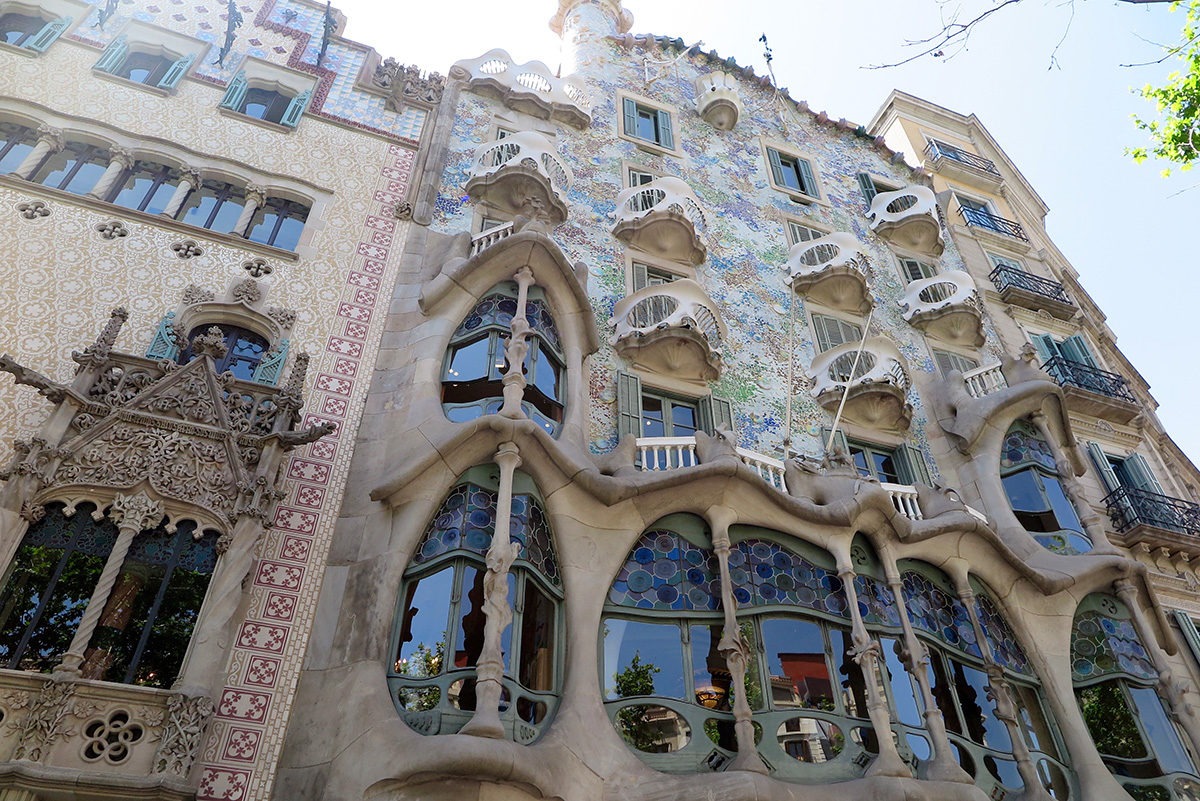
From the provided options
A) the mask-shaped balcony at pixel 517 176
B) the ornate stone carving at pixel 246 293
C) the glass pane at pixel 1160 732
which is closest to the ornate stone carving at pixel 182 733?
the ornate stone carving at pixel 246 293

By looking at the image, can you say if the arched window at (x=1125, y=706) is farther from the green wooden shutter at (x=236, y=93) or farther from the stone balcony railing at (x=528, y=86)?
the green wooden shutter at (x=236, y=93)

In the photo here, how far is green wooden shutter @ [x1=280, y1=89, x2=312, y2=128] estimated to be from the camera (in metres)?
14.8

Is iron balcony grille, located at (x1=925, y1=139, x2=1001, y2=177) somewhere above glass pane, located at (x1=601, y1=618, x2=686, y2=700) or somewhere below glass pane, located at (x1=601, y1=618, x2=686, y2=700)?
above

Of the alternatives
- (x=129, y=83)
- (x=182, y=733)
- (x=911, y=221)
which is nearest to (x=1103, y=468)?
(x=911, y=221)

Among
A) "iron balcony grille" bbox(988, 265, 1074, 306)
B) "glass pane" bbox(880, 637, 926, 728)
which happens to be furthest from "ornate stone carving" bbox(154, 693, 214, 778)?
"iron balcony grille" bbox(988, 265, 1074, 306)

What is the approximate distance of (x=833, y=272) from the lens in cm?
1711

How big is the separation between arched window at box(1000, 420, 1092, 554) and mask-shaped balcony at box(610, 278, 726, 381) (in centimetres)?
578

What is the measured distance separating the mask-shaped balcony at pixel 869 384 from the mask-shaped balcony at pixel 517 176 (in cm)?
581

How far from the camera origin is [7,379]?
9.87 m

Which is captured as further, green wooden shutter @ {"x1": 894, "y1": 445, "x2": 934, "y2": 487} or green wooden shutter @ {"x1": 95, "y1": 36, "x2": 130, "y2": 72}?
green wooden shutter @ {"x1": 894, "y1": 445, "x2": 934, "y2": 487}

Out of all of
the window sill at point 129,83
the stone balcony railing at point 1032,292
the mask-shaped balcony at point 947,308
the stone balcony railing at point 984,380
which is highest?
the stone balcony railing at point 1032,292

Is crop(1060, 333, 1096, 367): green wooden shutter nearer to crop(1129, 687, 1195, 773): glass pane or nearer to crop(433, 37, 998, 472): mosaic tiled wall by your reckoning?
crop(433, 37, 998, 472): mosaic tiled wall

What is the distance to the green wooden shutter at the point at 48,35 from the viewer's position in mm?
13844

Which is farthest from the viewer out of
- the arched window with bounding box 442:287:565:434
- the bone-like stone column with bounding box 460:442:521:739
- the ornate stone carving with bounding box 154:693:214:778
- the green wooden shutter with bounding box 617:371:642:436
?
the green wooden shutter with bounding box 617:371:642:436
